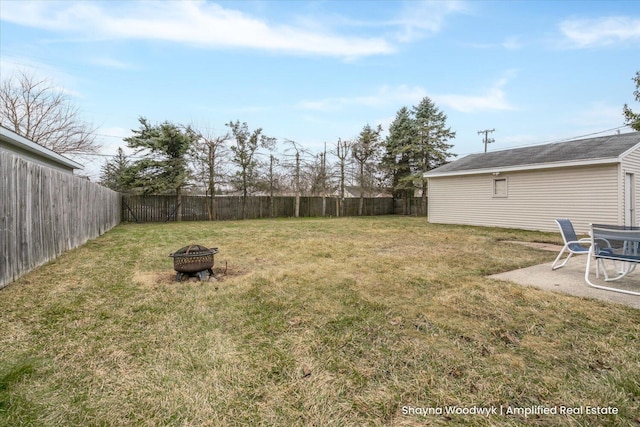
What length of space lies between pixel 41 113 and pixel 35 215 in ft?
47.8

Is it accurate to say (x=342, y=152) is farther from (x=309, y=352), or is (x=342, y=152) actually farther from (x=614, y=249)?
(x=309, y=352)

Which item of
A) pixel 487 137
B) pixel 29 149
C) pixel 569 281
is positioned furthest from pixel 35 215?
pixel 487 137

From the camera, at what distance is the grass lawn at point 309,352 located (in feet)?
5.25

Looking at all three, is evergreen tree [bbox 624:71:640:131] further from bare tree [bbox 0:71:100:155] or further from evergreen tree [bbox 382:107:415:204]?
bare tree [bbox 0:71:100:155]

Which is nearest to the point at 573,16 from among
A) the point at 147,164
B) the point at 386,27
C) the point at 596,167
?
the point at 596,167

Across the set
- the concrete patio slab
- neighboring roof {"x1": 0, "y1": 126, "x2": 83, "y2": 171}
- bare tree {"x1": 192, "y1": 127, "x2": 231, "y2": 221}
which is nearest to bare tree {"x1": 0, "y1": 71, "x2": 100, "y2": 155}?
bare tree {"x1": 192, "y1": 127, "x2": 231, "y2": 221}

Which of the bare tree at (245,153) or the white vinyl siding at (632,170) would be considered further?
the bare tree at (245,153)

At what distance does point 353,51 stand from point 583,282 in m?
11.3

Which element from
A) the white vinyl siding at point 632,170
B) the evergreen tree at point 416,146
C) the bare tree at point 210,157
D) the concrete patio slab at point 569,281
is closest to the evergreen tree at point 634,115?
the evergreen tree at point 416,146

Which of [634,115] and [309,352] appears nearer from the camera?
[309,352]

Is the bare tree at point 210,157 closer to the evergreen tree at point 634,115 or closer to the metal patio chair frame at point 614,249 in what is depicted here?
the metal patio chair frame at point 614,249

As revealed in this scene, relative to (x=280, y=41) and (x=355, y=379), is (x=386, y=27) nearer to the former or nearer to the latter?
(x=280, y=41)

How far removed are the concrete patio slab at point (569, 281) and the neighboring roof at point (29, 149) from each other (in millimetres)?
9545

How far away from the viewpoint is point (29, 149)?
7.66 metres
